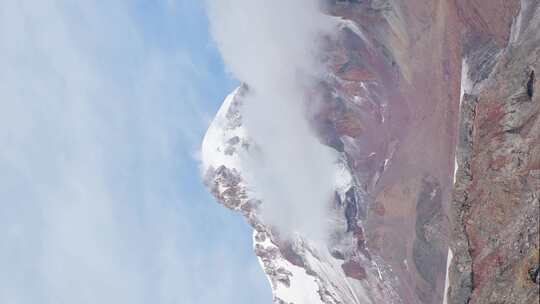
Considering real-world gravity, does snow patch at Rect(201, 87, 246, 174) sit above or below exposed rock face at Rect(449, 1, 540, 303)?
above

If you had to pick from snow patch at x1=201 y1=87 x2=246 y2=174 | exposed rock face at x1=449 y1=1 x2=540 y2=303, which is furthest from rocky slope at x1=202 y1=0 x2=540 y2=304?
snow patch at x1=201 y1=87 x2=246 y2=174

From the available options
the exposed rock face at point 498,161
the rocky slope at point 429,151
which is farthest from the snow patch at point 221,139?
the exposed rock face at point 498,161

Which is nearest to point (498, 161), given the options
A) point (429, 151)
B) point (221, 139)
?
point (429, 151)

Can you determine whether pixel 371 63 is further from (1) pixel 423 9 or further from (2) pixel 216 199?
(2) pixel 216 199

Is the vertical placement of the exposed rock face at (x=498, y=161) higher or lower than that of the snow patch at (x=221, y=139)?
lower

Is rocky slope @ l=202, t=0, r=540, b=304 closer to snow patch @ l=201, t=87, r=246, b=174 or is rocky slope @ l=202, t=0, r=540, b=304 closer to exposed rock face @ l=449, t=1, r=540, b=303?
exposed rock face @ l=449, t=1, r=540, b=303

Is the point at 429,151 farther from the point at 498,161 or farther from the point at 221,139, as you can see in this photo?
the point at 221,139

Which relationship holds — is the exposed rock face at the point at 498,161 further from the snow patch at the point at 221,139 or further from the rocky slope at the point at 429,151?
the snow patch at the point at 221,139

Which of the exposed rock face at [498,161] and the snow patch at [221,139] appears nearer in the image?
the exposed rock face at [498,161]
